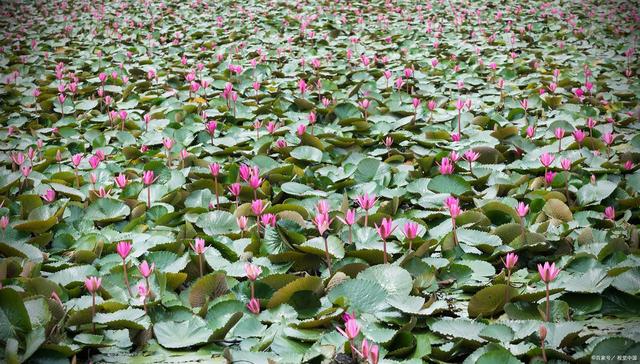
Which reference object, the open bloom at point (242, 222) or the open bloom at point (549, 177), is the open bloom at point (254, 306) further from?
the open bloom at point (549, 177)

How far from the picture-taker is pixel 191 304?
157 centimetres

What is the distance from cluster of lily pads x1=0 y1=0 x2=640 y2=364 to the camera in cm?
139

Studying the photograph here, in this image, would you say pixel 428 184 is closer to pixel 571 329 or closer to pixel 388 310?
pixel 388 310

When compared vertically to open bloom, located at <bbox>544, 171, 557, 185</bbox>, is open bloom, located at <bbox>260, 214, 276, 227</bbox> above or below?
above

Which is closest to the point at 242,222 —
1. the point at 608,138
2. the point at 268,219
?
the point at 268,219

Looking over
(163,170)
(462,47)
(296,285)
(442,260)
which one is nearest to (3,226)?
(163,170)

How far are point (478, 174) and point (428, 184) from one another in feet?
0.86

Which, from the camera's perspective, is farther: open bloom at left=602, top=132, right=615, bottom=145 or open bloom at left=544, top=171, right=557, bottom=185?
open bloom at left=602, top=132, right=615, bottom=145

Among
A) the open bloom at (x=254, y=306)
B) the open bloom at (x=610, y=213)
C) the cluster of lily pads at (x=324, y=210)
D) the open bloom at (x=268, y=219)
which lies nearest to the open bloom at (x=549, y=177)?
the cluster of lily pads at (x=324, y=210)

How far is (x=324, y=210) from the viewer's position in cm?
172

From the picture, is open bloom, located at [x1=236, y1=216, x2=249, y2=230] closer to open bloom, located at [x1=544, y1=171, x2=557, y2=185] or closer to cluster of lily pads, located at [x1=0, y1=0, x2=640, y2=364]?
cluster of lily pads, located at [x1=0, y1=0, x2=640, y2=364]

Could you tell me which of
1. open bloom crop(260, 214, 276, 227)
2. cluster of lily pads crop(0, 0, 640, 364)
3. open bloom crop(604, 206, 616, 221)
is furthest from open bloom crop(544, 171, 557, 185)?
open bloom crop(260, 214, 276, 227)

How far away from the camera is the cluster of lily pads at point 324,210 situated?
139 centimetres

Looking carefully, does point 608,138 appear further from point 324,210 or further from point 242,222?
point 242,222
